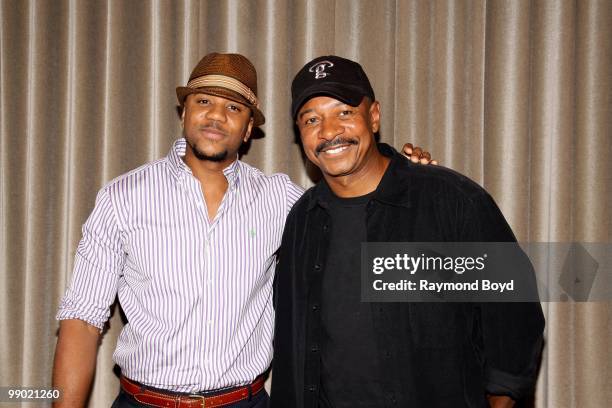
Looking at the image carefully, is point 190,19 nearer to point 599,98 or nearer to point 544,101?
point 544,101

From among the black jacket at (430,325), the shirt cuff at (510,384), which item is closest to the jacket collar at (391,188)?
the black jacket at (430,325)

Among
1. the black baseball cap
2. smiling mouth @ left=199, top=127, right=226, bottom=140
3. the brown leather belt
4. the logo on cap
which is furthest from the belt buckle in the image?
the logo on cap

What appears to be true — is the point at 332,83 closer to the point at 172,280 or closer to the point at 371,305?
the point at 371,305

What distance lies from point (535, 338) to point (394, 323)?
418 mm

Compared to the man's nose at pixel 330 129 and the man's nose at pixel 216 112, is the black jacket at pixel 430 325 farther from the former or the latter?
the man's nose at pixel 216 112

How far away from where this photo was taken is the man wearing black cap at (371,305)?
5.44 feet

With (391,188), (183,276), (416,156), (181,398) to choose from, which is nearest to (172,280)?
(183,276)

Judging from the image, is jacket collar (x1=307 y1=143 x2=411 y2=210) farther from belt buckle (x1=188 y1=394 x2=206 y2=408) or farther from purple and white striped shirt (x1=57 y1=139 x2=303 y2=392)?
belt buckle (x1=188 y1=394 x2=206 y2=408)

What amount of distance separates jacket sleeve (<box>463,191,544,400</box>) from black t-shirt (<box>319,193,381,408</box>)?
33 centimetres

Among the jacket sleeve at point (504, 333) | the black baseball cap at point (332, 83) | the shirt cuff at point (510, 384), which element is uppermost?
the black baseball cap at point (332, 83)

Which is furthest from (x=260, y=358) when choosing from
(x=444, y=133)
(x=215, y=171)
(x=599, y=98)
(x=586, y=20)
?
(x=586, y=20)

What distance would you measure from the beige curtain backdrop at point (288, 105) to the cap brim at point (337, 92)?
67 cm

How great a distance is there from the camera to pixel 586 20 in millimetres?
2445

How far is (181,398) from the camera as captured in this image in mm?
1850
